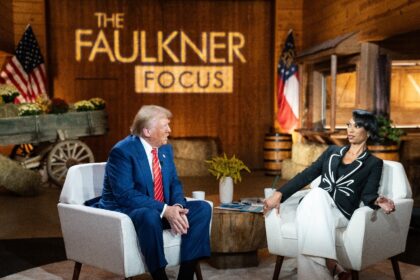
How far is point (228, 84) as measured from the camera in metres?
9.92

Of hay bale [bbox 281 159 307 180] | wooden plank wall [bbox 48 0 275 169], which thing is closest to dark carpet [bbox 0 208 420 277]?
hay bale [bbox 281 159 307 180]

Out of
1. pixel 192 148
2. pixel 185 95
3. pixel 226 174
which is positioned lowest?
pixel 192 148

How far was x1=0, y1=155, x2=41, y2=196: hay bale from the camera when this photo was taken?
22.0 feet

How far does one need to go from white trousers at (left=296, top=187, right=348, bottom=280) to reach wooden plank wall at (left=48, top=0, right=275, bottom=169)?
6.86 metres

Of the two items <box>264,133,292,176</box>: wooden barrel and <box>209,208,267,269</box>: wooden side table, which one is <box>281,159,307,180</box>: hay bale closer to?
<box>264,133,292,176</box>: wooden barrel

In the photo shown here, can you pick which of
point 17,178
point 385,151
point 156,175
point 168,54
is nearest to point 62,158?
point 17,178

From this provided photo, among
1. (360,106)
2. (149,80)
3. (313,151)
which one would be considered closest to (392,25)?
(360,106)

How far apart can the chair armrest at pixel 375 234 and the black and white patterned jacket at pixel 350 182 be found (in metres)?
0.12

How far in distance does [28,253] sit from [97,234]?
150 centimetres

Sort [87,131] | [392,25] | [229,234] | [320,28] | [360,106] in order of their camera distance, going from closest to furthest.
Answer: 1. [229,234]
2. [392,25]
3. [360,106]
4. [87,131]
5. [320,28]

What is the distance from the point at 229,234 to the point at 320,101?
Result: 19.0 ft

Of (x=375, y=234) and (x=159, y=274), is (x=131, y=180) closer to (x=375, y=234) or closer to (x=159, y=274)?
(x=159, y=274)

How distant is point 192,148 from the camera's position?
9.12m

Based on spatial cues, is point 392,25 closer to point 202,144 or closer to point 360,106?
point 360,106
